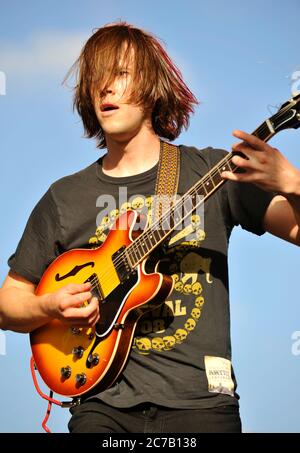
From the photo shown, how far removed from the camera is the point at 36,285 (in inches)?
201

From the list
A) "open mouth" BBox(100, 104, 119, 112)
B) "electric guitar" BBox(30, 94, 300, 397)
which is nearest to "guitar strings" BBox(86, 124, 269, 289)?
"electric guitar" BBox(30, 94, 300, 397)

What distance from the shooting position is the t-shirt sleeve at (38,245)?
4973 millimetres

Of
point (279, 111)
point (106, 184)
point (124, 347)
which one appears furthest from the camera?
point (106, 184)

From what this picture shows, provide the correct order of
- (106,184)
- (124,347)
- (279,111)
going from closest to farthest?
(279,111) < (124,347) < (106,184)

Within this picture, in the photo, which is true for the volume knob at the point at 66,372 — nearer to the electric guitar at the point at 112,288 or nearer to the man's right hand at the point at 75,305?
the electric guitar at the point at 112,288

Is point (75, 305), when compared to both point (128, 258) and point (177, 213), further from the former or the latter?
point (177, 213)

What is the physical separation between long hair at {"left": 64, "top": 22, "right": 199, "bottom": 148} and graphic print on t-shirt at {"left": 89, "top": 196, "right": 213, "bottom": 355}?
2.80 feet

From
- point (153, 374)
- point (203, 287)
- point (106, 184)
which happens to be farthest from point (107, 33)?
point (153, 374)

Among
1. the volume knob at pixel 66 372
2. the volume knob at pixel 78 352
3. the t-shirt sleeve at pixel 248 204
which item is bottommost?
the volume knob at pixel 66 372

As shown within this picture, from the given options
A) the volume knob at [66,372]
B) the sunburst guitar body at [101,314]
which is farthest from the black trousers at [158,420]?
the volume knob at [66,372]

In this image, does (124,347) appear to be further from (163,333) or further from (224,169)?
(224,169)

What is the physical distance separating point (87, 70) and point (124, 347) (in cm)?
169

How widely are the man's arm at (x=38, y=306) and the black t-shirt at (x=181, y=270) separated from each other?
25 centimetres

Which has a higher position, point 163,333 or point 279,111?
point 279,111
